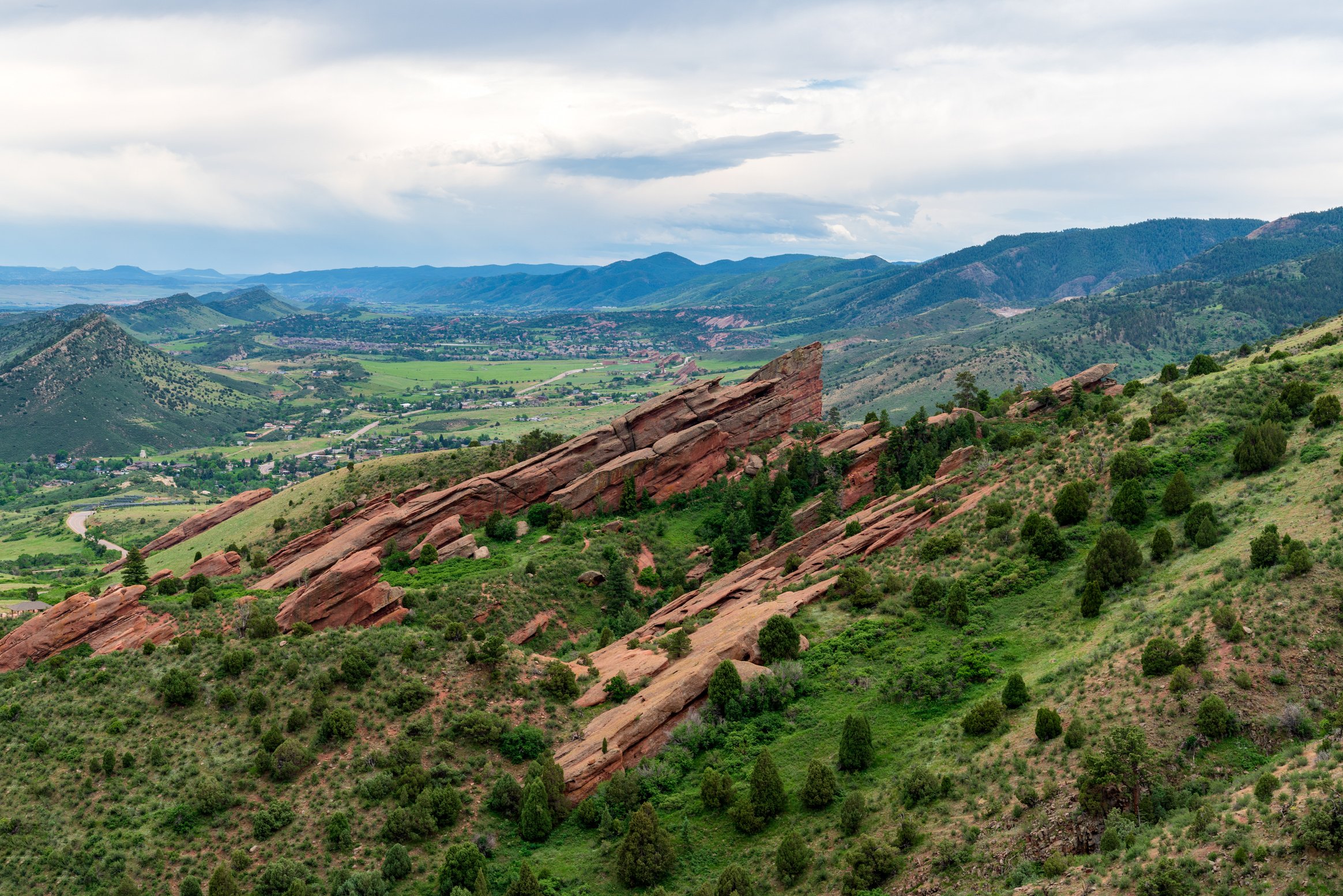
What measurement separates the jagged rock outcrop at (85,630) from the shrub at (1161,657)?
65555 mm

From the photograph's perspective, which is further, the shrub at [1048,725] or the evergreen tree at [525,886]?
the evergreen tree at [525,886]

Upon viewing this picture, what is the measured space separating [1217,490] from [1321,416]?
8784 mm

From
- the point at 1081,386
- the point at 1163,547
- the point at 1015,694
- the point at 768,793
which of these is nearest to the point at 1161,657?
the point at 1015,694

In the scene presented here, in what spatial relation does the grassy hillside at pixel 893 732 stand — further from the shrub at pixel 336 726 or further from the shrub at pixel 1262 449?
the shrub at pixel 1262 449

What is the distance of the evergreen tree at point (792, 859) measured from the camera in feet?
115

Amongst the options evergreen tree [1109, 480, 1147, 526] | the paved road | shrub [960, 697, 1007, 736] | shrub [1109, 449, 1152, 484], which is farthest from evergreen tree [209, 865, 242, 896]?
the paved road

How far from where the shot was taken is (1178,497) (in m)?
52.3

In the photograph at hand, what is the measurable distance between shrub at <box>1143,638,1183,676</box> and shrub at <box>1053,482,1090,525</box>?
69.5 feet

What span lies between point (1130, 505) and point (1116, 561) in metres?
8.12

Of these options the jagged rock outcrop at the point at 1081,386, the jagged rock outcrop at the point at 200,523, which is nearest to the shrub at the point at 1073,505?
the jagged rock outcrop at the point at 1081,386

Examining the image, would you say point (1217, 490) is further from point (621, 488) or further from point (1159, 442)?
point (621, 488)

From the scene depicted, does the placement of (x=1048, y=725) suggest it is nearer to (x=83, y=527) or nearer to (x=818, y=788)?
(x=818, y=788)

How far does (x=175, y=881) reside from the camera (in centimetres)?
4056

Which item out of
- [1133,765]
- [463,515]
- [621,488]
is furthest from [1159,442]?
[463,515]
